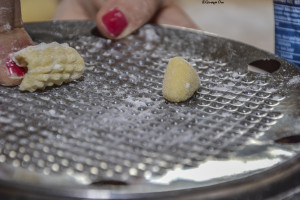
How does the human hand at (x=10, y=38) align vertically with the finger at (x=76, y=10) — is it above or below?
above

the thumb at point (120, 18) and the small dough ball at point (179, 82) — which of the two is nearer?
the small dough ball at point (179, 82)

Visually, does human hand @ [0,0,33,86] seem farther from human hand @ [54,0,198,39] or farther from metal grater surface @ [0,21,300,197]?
human hand @ [54,0,198,39]

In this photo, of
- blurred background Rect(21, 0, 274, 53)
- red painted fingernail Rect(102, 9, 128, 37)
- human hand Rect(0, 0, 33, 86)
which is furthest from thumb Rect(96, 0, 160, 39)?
blurred background Rect(21, 0, 274, 53)

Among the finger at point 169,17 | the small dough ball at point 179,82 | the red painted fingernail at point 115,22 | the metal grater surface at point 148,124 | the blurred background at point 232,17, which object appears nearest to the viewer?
the metal grater surface at point 148,124

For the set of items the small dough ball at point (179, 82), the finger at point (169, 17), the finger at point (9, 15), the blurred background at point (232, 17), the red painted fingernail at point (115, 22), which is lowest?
the blurred background at point (232, 17)

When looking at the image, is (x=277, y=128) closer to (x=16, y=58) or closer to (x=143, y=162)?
(x=143, y=162)

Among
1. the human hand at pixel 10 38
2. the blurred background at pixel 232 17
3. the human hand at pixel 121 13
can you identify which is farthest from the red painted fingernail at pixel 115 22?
the blurred background at pixel 232 17

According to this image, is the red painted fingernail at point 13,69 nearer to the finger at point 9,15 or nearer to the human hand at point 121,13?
the finger at point 9,15
